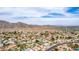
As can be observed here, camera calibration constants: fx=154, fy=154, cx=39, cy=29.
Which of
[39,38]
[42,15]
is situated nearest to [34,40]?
[39,38]

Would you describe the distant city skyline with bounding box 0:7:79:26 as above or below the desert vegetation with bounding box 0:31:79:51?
above

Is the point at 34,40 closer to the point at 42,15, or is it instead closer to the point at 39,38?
the point at 39,38

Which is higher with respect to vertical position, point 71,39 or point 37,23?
point 37,23

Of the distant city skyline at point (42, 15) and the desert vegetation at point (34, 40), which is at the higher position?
the distant city skyline at point (42, 15)

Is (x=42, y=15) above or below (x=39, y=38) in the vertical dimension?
above

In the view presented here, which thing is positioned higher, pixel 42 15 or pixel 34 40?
pixel 42 15
